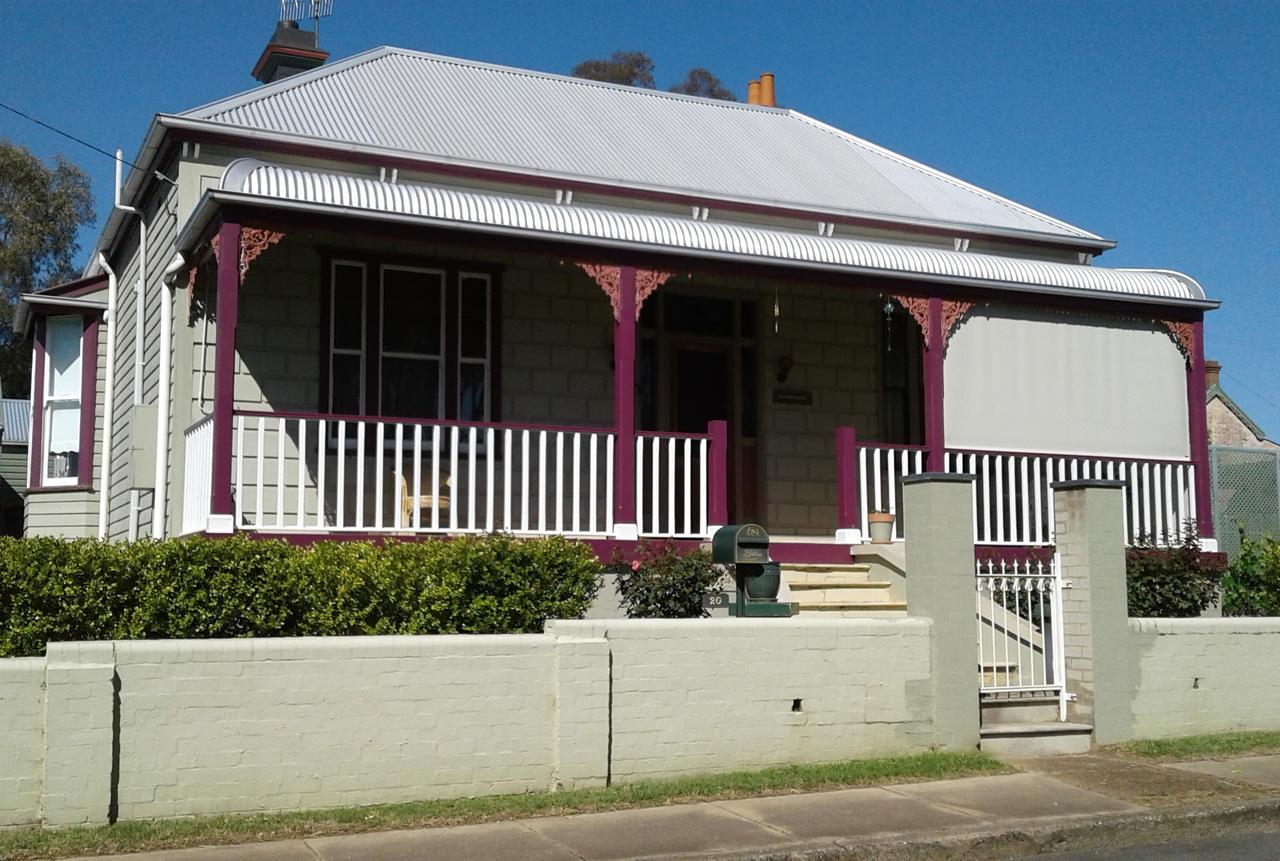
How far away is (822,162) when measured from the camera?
18359mm

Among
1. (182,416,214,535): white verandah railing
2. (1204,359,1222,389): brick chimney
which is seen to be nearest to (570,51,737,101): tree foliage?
(1204,359,1222,389): brick chimney

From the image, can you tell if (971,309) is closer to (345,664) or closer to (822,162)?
(822,162)

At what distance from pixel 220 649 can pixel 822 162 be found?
1258 centimetres

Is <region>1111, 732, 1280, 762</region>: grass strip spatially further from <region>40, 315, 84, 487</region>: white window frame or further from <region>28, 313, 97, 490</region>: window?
<region>40, 315, 84, 487</region>: white window frame

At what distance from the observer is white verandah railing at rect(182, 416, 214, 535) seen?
37.6 ft

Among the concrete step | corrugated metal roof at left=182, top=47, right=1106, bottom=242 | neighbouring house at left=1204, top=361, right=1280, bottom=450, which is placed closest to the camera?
the concrete step

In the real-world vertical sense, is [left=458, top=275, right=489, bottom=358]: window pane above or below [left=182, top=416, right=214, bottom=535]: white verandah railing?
above

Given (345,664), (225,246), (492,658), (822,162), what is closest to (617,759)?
(492,658)

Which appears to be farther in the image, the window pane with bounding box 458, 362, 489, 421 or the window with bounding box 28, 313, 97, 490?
the window with bounding box 28, 313, 97, 490

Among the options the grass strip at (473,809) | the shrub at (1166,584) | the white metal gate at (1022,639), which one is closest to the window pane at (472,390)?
the white metal gate at (1022,639)

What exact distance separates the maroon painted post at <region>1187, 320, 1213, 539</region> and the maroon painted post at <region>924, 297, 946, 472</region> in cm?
299

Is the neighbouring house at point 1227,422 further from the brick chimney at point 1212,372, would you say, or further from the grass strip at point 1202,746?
the grass strip at point 1202,746

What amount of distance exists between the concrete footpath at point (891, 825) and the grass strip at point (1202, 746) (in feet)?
2.00

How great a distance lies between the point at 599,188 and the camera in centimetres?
1528
